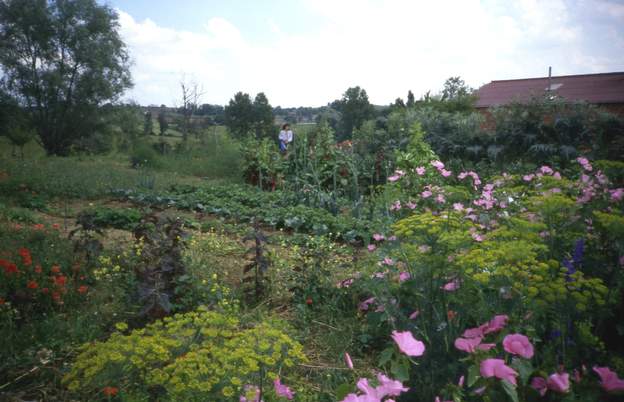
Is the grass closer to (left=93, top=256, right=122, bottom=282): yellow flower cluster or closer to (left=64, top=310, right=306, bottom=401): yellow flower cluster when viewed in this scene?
(left=93, top=256, right=122, bottom=282): yellow flower cluster

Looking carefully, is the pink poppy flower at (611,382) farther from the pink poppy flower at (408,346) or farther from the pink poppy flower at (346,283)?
the pink poppy flower at (346,283)

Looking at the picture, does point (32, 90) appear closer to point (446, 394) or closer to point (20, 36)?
point (20, 36)

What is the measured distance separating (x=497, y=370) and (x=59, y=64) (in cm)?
2512

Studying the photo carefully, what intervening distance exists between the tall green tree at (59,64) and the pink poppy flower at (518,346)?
77.9 feet

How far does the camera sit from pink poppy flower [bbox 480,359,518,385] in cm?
103

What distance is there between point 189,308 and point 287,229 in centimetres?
283

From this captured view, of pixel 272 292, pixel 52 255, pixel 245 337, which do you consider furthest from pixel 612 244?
pixel 52 255

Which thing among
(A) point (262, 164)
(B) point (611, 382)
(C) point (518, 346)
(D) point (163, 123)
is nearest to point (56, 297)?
(C) point (518, 346)

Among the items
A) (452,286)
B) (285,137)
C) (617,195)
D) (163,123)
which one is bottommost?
(452,286)

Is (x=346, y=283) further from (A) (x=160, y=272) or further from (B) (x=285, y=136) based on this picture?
(B) (x=285, y=136)

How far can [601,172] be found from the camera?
7.81ft

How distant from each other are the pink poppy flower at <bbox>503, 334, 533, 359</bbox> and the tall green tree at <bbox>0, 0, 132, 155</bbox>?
77.9ft

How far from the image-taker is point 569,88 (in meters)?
26.3

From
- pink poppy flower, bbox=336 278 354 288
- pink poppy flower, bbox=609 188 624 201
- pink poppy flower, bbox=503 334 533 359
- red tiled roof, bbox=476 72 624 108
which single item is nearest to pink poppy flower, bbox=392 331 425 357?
pink poppy flower, bbox=503 334 533 359
